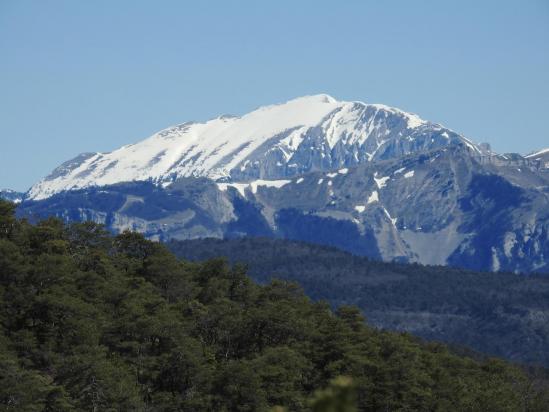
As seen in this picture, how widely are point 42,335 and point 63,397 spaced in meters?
20.0

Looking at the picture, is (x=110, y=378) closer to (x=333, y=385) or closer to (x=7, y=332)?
(x=7, y=332)

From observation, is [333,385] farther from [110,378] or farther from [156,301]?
[156,301]

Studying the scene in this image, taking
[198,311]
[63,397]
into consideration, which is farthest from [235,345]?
[63,397]

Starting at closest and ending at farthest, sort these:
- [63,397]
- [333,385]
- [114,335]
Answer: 1. [333,385]
2. [63,397]
3. [114,335]

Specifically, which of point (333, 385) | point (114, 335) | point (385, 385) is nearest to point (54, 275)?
point (114, 335)

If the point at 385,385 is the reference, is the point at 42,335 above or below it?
above

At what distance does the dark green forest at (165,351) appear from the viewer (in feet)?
445

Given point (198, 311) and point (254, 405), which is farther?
point (198, 311)

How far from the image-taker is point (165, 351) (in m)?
156

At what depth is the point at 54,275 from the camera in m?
156

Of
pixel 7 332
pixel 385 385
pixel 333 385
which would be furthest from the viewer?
pixel 385 385

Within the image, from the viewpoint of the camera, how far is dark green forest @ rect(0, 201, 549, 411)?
5335 inches

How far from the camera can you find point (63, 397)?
420 feet

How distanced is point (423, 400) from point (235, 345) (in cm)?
2750
